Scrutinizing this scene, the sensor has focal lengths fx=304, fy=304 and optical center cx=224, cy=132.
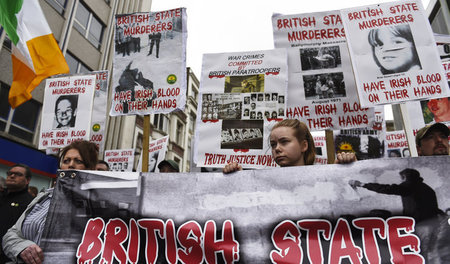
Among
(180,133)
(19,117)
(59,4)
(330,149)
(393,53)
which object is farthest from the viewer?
(180,133)

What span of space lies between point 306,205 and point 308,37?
2.56m

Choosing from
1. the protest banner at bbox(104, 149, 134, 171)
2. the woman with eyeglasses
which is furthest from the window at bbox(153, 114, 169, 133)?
the woman with eyeglasses

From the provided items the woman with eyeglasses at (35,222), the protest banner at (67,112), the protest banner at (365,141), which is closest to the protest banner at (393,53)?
the protest banner at (365,141)

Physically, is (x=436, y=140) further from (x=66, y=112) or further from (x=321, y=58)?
(x=66, y=112)

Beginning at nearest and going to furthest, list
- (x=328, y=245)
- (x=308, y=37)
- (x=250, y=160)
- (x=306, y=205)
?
(x=328, y=245), (x=306, y=205), (x=250, y=160), (x=308, y=37)

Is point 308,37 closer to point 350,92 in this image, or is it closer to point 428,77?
point 350,92

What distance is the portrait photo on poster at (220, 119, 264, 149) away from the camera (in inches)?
136

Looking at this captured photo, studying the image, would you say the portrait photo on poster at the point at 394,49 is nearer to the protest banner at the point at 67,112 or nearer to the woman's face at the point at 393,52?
the woman's face at the point at 393,52

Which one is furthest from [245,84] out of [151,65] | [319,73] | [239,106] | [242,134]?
[151,65]

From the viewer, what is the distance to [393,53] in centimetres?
321

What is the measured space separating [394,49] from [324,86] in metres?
0.79

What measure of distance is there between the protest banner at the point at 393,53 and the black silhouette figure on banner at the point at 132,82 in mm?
2286

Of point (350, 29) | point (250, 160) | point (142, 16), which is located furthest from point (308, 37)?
point (142, 16)

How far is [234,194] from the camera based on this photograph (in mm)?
2010
